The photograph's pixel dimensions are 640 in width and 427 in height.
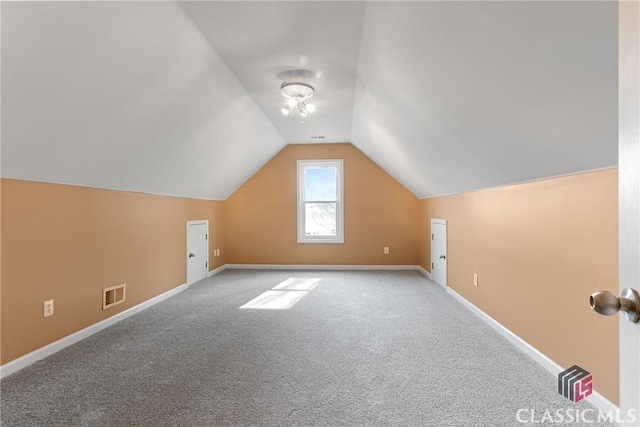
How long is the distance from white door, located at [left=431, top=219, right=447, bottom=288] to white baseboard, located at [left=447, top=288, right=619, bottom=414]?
807mm

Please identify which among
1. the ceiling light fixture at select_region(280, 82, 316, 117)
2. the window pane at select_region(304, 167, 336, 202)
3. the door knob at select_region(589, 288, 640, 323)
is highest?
the ceiling light fixture at select_region(280, 82, 316, 117)

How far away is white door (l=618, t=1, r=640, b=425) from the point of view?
658 mm

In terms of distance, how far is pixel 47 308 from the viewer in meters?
2.53

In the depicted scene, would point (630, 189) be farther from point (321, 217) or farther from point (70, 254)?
point (321, 217)

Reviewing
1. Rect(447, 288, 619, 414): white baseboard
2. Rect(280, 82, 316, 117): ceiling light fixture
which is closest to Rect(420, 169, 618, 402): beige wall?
Rect(447, 288, 619, 414): white baseboard

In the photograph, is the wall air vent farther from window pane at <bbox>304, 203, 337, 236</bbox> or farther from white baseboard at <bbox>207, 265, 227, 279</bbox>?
window pane at <bbox>304, 203, 337, 236</bbox>

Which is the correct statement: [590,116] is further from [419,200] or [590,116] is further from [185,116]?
[419,200]

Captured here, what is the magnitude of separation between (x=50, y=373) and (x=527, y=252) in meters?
3.55

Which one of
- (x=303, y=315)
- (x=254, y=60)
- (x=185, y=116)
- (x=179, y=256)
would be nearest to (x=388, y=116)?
(x=254, y=60)

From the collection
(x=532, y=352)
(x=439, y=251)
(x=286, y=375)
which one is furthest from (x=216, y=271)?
(x=532, y=352)

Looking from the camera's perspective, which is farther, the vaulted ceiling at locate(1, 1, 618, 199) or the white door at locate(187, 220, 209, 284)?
the white door at locate(187, 220, 209, 284)

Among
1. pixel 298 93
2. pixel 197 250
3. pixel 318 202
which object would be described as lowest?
pixel 197 250

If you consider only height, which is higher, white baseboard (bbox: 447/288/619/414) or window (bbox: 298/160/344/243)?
window (bbox: 298/160/344/243)
